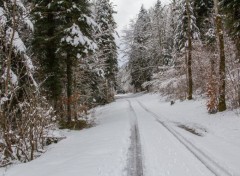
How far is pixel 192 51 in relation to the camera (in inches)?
1227

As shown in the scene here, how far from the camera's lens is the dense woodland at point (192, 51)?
1847 centimetres

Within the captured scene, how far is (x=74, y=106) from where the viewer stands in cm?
1953

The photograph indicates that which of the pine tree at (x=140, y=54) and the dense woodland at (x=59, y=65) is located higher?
the pine tree at (x=140, y=54)

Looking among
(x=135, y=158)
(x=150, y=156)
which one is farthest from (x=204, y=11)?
(x=135, y=158)

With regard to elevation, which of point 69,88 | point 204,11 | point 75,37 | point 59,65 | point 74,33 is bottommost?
point 69,88

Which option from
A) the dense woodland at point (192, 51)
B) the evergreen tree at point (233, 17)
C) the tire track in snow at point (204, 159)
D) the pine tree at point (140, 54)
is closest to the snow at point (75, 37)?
the dense woodland at point (192, 51)

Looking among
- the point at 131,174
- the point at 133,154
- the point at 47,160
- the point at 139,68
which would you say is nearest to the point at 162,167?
the point at 131,174

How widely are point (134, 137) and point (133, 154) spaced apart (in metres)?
3.33

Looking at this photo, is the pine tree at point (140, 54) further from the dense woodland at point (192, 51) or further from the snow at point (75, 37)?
the snow at point (75, 37)

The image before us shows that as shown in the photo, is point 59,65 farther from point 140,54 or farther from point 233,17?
point 140,54

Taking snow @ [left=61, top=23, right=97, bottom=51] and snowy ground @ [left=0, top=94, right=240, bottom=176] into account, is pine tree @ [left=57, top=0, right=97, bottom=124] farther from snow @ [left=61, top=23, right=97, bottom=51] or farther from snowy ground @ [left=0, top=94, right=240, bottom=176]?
snowy ground @ [left=0, top=94, right=240, bottom=176]

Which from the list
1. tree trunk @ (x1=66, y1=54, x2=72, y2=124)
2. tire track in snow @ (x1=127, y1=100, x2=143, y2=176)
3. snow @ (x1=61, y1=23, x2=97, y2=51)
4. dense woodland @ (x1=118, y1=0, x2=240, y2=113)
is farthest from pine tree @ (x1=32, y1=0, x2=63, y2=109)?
dense woodland @ (x1=118, y1=0, x2=240, y2=113)

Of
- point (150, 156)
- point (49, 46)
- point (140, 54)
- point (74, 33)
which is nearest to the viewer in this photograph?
point (150, 156)

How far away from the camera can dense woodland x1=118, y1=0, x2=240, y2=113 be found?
1847 cm
